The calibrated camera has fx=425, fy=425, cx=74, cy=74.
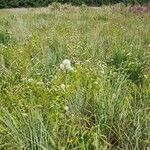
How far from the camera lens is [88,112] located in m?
4.08

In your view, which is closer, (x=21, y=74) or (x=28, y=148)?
(x=28, y=148)

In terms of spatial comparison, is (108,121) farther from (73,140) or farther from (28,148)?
(28,148)

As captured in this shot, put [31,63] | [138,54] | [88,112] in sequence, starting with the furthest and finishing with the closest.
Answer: [138,54], [31,63], [88,112]

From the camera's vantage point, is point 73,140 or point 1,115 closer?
point 73,140

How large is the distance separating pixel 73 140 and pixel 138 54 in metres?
3.26

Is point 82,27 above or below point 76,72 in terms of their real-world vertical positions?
below


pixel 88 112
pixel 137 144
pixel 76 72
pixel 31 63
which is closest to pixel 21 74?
pixel 31 63

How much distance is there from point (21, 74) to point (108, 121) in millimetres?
1890

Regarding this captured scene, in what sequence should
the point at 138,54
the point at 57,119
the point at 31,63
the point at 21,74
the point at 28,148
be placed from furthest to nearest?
the point at 138,54 < the point at 31,63 < the point at 21,74 < the point at 57,119 < the point at 28,148

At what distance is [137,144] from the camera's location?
11.5 ft

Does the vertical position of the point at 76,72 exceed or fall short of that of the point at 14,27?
it exceeds it

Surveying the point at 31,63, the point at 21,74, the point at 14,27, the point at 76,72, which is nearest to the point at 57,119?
the point at 76,72

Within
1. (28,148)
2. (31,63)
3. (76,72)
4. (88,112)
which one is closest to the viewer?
(28,148)

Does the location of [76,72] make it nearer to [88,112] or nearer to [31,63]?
[88,112]
